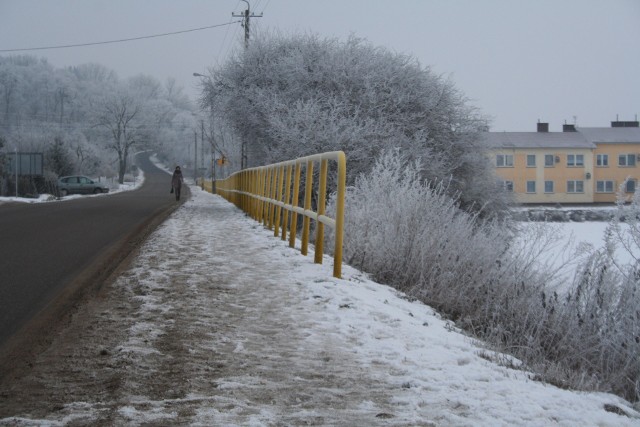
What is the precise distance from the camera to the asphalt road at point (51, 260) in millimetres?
6289

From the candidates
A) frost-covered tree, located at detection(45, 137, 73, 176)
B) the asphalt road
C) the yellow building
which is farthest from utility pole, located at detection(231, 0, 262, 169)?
the yellow building

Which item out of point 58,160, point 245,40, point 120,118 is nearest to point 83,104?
point 120,118

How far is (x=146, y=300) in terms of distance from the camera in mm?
6570

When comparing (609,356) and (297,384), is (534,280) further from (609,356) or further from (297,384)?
(297,384)

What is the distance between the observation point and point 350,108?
25328mm

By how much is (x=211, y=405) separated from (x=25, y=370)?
136cm

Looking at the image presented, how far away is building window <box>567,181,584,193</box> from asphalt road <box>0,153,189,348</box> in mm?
53382

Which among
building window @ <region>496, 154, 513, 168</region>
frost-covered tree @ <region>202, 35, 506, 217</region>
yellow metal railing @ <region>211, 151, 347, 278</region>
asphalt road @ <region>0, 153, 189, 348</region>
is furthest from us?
building window @ <region>496, 154, 513, 168</region>

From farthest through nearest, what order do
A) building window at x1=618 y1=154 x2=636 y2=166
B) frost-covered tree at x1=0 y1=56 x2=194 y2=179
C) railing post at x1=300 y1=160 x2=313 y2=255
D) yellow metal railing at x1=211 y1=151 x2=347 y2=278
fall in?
1. frost-covered tree at x1=0 y1=56 x2=194 y2=179
2. building window at x1=618 y1=154 x2=636 y2=166
3. railing post at x1=300 y1=160 x2=313 y2=255
4. yellow metal railing at x1=211 y1=151 x2=347 y2=278

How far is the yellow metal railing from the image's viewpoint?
7820mm

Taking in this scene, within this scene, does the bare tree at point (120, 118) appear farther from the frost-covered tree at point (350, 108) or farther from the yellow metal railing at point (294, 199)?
the yellow metal railing at point (294, 199)

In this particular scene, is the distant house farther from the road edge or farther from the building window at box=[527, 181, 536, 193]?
the road edge

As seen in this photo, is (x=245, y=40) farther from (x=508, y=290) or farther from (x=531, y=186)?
(x=531, y=186)

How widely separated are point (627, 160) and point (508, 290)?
62307mm
